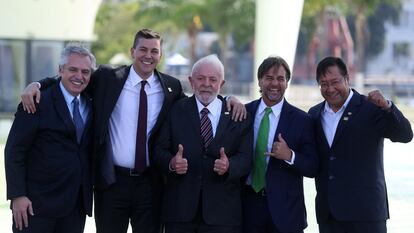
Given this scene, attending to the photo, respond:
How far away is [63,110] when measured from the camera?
5.69 metres

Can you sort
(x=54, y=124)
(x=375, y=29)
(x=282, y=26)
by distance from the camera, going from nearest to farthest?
(x=54, y=124) → (x=282, y=26) → (x=375, y=29)

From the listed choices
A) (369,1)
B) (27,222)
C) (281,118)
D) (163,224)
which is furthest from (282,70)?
(369,1)

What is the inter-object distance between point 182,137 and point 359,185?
1.31m

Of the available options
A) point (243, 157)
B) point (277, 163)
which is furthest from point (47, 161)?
point (277, 163)

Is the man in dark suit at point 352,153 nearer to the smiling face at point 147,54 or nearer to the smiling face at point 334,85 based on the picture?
the smiling face at point 334,85

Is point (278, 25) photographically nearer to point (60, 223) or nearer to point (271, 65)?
point (271, 65)

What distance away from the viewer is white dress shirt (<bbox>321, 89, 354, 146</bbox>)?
5.78 meters

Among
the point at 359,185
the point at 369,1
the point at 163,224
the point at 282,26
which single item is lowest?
the point at 163,224

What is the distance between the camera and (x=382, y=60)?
2844 inches

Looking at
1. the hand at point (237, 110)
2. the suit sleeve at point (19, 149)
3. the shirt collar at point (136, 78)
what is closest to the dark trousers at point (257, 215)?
the hand at point (237, 110)

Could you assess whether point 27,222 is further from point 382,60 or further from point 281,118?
point 382,60

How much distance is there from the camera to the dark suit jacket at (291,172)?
18.6ft

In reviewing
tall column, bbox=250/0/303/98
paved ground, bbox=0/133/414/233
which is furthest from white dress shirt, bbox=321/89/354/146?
tall column, bbox=250/0/303/98

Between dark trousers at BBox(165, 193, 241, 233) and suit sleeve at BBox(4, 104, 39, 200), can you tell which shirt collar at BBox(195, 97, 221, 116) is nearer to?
dark trousers at BBox(165, 193, 241, 233)
